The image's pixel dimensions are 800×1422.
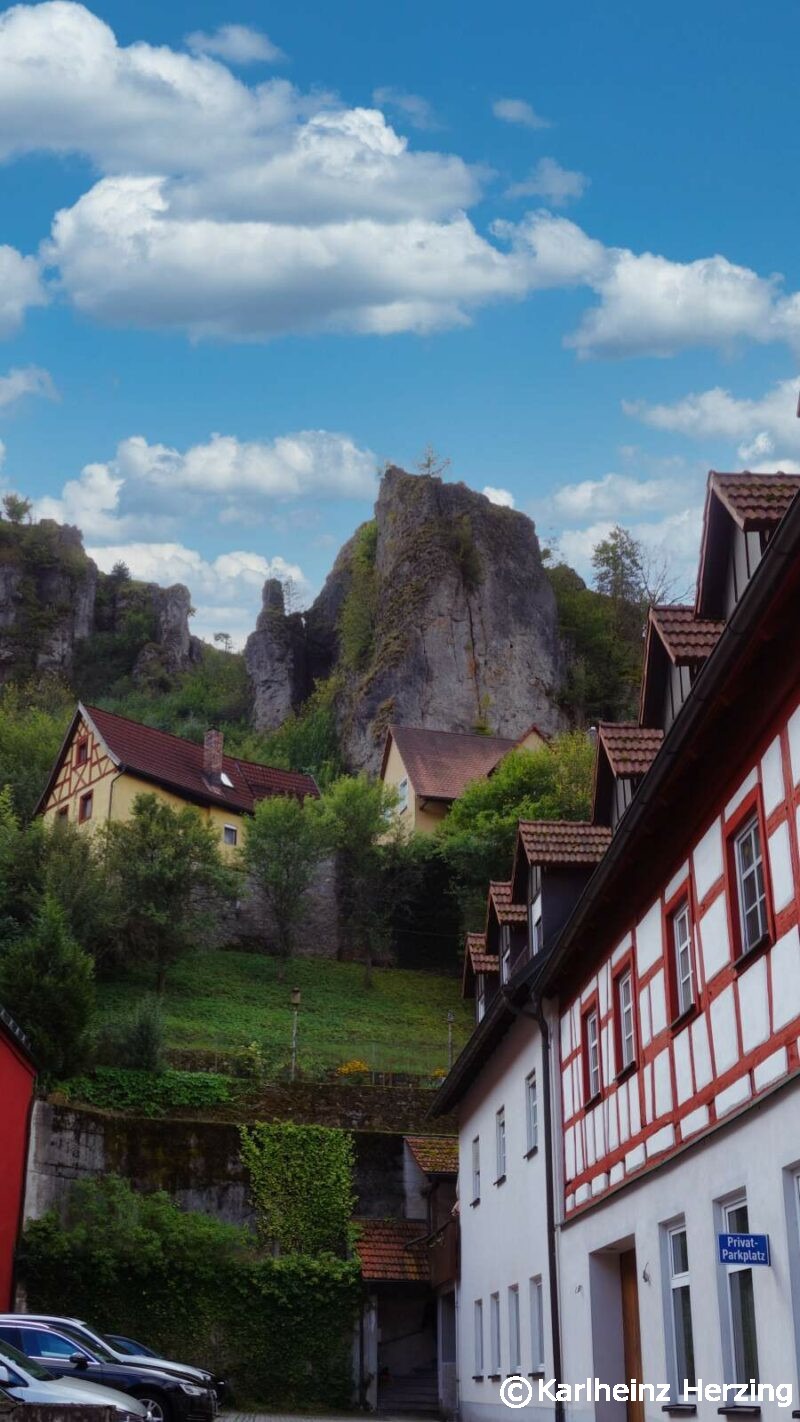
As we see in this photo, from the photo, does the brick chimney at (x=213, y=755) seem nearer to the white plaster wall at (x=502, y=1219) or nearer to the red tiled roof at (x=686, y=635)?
the white plaster wall at (x=502, y=1219)

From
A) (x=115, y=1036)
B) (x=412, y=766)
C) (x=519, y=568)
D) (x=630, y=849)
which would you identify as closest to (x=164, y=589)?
(x=519, y=568)

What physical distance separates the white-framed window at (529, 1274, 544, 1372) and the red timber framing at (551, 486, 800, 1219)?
351 cm

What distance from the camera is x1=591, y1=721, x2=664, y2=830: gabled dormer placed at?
54.4ft

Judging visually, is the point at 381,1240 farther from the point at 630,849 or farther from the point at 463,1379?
the point at 630,849

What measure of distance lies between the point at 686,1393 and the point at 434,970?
158 feet

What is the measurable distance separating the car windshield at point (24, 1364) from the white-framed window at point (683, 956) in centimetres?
766

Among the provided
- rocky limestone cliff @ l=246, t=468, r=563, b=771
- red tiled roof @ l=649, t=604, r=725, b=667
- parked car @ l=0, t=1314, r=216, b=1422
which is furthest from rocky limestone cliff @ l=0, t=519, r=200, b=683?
red tiled roof @ l=649, t=604, r=725, b=667

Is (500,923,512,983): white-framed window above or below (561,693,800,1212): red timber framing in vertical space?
above

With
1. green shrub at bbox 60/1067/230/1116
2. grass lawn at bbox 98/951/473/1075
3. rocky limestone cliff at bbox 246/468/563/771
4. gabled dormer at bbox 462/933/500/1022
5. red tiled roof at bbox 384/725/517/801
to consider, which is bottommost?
green shrub at bbox 60/1067/230/1116

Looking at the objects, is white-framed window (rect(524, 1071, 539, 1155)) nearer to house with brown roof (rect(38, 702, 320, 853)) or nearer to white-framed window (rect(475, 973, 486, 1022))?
white-framed window (rect(475, 973, 486, 1022))

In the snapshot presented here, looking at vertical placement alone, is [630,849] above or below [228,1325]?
above

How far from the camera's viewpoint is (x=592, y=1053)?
704 inches

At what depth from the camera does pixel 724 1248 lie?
10695 millimetres

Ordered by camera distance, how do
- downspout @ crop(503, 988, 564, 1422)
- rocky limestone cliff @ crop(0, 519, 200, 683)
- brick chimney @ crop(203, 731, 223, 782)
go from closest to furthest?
downspout @ crop(503, 988, 564, 1422) → brick chimney @ crop(203, 731, 223, 782) → rocky limestone cliff @ crop(0, 519, 200, 683)
